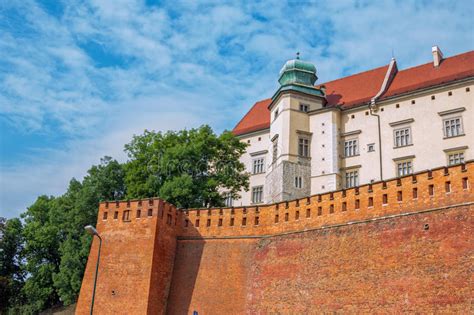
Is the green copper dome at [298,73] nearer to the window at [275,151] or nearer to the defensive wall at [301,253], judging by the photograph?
the window at [275,151]

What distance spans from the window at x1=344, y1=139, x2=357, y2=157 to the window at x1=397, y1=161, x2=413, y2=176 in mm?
3969

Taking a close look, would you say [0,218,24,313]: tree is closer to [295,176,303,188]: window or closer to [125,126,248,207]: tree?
[125,126,248,207]: tree

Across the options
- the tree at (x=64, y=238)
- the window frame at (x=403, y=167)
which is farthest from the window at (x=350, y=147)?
the tree at (x=64, y=238)

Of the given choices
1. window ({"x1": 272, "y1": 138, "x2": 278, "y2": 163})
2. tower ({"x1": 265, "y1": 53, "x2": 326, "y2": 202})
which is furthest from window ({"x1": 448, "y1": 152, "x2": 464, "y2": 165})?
window ({"x1": 272, "y1": 138, "x2": 278, "y2": 163})

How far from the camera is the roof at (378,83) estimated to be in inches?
1606

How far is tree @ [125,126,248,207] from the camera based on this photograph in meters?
35.7

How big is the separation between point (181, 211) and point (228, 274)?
480 centimetres

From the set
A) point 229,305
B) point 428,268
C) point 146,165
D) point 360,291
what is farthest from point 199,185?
point 428,268

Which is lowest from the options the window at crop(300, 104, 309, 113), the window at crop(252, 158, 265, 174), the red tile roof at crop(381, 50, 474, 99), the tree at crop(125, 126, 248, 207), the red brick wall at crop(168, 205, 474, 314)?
the red brick wall at crop(168, 205, 474, 314)

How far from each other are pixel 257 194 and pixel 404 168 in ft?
42.3

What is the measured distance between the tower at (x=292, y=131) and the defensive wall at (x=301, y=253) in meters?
14.1

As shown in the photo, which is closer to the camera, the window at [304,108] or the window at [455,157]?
the window at [455,157]

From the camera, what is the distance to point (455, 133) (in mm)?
38406

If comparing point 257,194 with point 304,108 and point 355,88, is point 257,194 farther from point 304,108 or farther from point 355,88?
point 355,88
